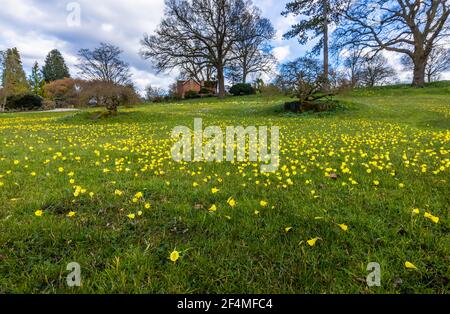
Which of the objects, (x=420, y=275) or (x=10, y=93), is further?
(x=10, y=93)

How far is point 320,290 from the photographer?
1.74m

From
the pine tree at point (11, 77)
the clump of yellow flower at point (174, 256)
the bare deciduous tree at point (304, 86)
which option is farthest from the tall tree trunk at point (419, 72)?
the pine tree at point (11, 77)

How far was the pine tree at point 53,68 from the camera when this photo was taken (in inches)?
2282

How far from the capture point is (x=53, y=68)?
58.2 m

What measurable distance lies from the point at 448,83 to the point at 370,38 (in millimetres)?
10900

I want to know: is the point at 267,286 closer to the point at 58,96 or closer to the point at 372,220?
the point at 372,220

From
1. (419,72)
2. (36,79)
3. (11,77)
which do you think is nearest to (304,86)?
(419,72)

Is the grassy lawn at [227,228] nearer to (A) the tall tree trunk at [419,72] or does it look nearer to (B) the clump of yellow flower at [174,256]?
(B) the clump of yellow flower at [174,256]

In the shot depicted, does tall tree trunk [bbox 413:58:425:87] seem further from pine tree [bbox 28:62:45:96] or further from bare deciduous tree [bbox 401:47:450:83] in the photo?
pine tree [bbox 28:62:45:96]

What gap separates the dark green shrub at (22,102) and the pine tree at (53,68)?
33503mm

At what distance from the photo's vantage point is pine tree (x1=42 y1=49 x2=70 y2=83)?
2282 inches

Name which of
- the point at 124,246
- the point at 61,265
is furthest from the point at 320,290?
the point at 61,265

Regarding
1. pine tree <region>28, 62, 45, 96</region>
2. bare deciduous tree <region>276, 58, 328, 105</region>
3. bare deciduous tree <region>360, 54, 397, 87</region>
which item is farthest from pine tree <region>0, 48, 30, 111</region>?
bare deciduous tree <region>360, 54, 397, 87</region>

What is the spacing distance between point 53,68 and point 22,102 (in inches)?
1399
